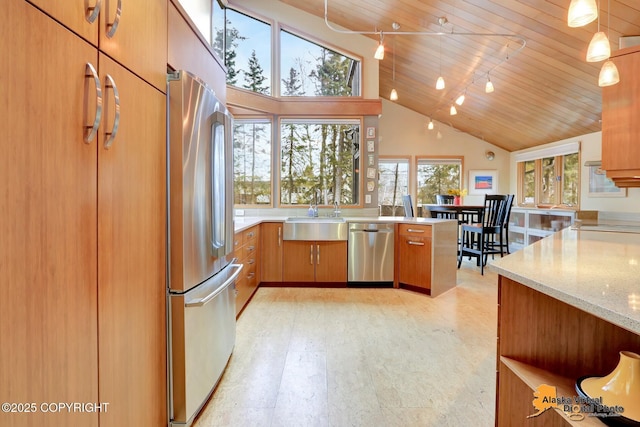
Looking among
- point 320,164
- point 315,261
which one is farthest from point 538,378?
point 320,164

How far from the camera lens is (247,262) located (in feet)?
10.9

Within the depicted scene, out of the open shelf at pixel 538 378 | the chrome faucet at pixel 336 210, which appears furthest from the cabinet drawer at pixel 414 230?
the open shelf at pixel 538 378

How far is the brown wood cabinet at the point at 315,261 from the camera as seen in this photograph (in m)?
3.98

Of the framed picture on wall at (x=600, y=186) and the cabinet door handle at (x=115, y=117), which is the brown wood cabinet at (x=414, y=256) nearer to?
the framed picture on wall at (x=600, y=186)

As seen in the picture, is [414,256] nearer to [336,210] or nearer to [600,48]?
[336,210]

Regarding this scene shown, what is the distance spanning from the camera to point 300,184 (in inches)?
182

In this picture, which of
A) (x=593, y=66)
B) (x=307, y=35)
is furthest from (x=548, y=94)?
(x=307, y=35)

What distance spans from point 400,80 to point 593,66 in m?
2.97

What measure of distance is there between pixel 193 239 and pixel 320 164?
329 cm

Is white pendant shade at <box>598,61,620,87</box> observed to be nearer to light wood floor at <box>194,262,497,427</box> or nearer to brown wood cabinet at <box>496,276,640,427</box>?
brown wood cabinet at <box>496,276,640,427</box>

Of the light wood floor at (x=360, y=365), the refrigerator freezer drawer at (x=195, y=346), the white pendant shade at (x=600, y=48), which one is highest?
the white pendant shade at (x=600, y=48)

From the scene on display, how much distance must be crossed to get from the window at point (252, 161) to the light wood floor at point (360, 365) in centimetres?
172

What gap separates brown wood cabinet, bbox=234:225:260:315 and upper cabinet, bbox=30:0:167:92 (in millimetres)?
1712

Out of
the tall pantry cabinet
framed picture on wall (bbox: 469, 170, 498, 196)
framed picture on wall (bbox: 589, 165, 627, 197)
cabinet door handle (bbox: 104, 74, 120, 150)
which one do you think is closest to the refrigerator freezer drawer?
the tall pantry cabinet
